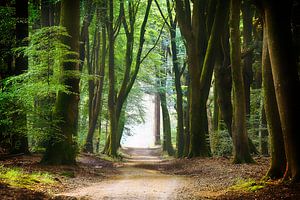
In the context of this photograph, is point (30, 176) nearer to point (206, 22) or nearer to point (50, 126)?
point (50, 126)

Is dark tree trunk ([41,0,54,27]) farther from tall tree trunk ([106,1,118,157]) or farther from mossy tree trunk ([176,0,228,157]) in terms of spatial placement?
mossy tree trunk ([176,0,228,157])

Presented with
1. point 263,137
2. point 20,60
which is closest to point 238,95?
point 263,137

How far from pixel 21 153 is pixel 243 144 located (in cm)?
846

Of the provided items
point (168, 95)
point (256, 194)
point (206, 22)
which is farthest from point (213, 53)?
point (168, 95)

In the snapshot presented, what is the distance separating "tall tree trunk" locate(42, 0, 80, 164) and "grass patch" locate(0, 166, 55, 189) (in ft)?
8.00

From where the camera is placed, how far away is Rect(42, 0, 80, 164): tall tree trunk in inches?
538

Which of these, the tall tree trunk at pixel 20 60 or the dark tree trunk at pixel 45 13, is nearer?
the tall tree trunk at pixel 20 60

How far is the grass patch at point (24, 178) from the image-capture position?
9.09 metres

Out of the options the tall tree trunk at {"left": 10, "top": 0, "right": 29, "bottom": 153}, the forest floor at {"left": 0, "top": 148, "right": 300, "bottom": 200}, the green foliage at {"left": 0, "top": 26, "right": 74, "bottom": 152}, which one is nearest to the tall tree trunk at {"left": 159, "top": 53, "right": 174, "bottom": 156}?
the forest floor at {"left": 0, "top": 148, "right": 300, "bottom": 200}

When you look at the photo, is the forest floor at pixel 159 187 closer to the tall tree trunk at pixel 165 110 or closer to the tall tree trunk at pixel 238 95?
the tall tree trunk at pixel 238 95

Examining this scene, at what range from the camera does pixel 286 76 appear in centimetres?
821

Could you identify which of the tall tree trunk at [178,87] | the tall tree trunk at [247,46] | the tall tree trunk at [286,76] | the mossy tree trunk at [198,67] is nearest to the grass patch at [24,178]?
the tall tree trunk at [286,76]

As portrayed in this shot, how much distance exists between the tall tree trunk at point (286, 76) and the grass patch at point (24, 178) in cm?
595

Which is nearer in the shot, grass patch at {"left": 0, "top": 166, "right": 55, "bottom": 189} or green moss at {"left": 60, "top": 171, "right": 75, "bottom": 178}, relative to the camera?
grass patch at {"left": 0, "top": 166, "right": 55, "bottom": 189}
